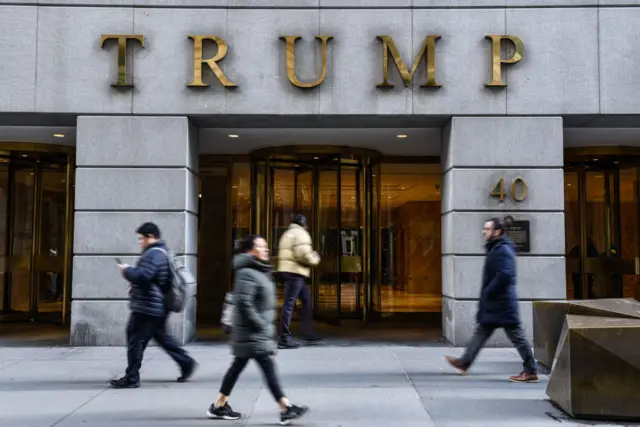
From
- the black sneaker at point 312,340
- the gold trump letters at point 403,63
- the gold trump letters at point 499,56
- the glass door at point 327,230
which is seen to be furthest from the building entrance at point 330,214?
the gold trump letters at point 499,56

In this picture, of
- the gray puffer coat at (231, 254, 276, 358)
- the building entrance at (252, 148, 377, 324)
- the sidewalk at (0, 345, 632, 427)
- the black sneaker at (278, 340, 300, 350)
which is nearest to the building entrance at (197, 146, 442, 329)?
the building entrance at (252, 148, 377, 324)

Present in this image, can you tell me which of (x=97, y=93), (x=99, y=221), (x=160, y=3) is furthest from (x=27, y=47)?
(x=99, y=221)

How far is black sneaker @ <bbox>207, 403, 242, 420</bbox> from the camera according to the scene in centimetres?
567

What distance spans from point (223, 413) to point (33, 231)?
361 inches

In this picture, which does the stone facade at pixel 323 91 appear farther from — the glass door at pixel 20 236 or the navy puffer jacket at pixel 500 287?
the glass door at pixel 20 236

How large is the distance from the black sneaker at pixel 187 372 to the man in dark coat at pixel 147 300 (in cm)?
21

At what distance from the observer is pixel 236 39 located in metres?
9.67

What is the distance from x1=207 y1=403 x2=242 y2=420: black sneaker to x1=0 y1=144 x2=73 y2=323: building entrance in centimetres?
819

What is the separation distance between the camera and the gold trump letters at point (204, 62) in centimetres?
955

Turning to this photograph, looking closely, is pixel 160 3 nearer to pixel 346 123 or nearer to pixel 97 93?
pixel 97 93

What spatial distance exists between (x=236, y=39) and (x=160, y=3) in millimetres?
1217

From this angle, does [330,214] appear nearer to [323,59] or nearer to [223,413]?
[323,59]

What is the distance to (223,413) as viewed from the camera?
5.68 meters

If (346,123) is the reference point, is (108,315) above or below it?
below
